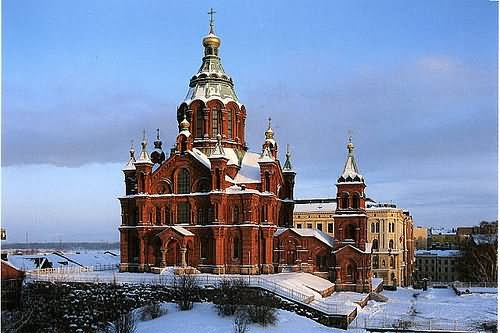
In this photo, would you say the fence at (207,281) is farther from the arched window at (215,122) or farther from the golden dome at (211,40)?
the golden dome at (211,40)

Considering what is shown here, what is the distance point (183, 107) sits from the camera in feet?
92.9

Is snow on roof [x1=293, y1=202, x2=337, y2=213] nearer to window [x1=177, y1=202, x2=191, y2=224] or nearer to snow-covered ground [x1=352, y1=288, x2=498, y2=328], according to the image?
snow-covered ground [x1=352, y1=288, x2=498, y2=328]

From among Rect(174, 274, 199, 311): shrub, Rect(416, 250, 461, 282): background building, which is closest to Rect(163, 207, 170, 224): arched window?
Rect(174, 274, 199, 311): shrub

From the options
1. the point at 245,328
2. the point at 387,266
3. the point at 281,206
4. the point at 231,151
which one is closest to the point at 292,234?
the point at 281,206

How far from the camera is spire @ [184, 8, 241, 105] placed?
92.0 feet

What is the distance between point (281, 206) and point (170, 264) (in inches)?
255

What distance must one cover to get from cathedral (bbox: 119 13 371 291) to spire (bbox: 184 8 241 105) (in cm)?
5

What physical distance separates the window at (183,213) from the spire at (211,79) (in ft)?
16.4

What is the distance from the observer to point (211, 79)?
2828 cm

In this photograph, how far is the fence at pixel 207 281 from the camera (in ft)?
66.6

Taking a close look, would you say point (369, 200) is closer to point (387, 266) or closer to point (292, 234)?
point (387, 266)

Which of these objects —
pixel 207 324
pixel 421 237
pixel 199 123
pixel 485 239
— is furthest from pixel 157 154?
pixel 421 237

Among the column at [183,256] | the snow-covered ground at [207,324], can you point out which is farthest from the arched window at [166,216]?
the snow-covered ground at [207,324]

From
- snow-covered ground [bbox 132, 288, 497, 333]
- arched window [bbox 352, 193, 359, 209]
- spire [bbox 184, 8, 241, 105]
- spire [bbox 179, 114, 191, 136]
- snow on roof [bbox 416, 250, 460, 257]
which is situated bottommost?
snow on roof [bbox 416, 250, 460, 257]
